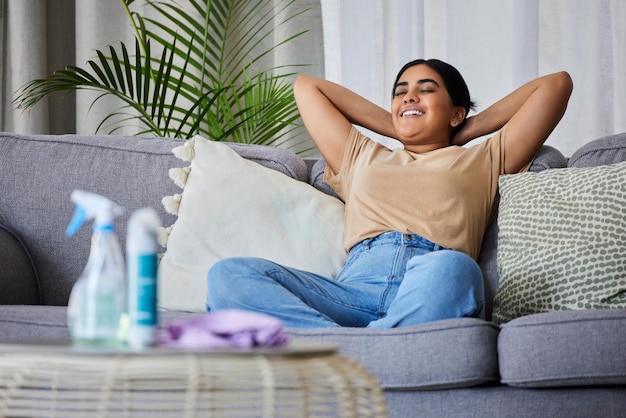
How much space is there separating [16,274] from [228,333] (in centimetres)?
127

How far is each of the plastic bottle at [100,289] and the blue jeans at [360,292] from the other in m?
0.75

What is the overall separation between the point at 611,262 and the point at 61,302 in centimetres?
139

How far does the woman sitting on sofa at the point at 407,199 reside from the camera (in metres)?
1.86

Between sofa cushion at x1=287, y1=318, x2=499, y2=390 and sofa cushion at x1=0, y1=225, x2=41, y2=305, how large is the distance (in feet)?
2.92

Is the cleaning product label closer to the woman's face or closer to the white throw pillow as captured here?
the white throw pillow

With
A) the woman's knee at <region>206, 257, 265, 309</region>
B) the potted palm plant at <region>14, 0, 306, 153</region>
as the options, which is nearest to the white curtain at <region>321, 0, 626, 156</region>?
the potted palm plant at <region>14, 0, 306, 153</region>

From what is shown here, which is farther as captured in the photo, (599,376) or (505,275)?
(505,275)

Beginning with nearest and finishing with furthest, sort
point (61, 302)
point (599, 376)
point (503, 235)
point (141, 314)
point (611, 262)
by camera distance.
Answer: point (141, 314) → point (599, 376) → point (611, 262) → point (503, 235) → point (61, 302)

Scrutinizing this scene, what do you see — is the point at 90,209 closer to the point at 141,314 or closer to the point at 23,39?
the point at 141,314

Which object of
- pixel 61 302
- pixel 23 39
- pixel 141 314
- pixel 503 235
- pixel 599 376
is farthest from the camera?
pixel 23 39

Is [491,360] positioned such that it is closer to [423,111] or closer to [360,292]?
[360,292]

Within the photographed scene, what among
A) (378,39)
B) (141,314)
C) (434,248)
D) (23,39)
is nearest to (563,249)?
(434,248)

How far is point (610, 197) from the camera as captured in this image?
2020 mm

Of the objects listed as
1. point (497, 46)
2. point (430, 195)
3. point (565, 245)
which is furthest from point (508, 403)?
point (497, 46)
